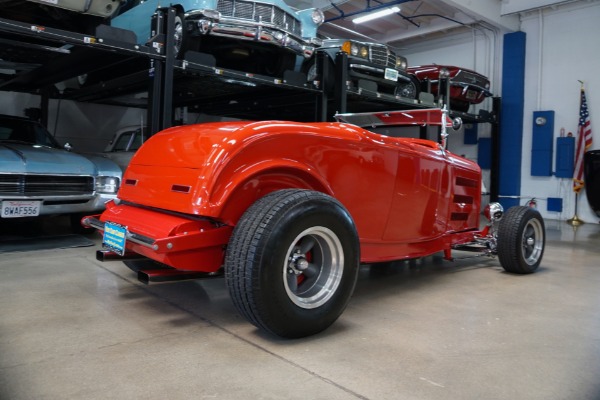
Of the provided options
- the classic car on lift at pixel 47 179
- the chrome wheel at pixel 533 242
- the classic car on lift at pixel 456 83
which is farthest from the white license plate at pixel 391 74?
the classic car on lift at pixel 47 179

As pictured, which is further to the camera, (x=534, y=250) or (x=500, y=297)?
(x=534, y=250)

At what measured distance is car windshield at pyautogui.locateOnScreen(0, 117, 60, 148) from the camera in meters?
5.33

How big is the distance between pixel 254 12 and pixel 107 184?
2448 millimetres

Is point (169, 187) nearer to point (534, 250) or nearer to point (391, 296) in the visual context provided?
point (391, 296)

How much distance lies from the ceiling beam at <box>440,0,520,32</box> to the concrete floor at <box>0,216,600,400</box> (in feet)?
25.0

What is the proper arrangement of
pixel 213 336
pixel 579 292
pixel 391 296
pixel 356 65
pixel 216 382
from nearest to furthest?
pixel 216 382, pixel 213 336, pixel 391 296, pixel 579 292, pixel 356 65

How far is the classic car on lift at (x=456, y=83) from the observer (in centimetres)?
827

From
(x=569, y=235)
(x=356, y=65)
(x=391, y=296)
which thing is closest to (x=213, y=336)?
(x=391, y=296)

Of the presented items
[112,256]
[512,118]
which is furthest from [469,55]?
[112,256]

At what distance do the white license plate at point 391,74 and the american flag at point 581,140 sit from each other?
528cm

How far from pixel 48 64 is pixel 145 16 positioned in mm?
2224

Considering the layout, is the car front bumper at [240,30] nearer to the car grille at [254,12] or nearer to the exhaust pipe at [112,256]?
the car grille at [254,12]

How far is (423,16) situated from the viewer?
A: 11289 millimetres

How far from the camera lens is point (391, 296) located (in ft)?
10.3
